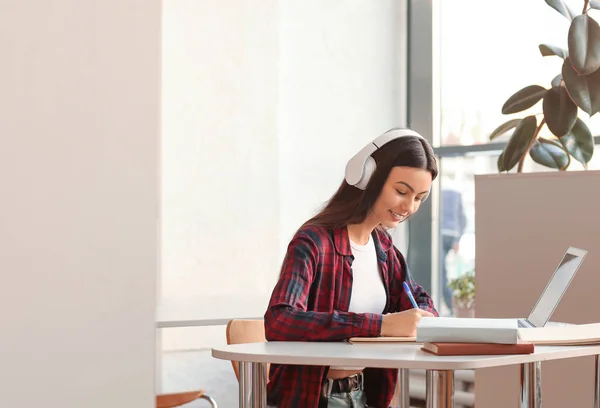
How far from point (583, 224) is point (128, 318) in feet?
5.60

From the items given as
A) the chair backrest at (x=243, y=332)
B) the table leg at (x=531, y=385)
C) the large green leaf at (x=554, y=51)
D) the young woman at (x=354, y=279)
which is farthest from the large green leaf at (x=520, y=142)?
the table leg at (x=531, y=385)

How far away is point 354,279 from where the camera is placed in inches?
90.5

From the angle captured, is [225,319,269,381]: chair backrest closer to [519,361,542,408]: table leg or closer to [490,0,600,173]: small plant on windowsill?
[519,361,542,408]: table leg

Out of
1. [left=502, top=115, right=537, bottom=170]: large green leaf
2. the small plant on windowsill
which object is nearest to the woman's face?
the small plant on windowsill

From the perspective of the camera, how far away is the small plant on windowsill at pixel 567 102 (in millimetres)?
3053

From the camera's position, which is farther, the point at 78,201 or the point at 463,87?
the point at 463,87

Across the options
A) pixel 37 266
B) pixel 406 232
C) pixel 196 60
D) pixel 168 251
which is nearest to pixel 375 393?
pixel 37 266

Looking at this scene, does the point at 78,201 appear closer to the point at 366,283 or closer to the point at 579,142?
the point at 366,283

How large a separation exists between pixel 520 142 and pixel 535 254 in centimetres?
59

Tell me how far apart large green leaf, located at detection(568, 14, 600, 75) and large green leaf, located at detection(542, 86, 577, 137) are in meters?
0.18

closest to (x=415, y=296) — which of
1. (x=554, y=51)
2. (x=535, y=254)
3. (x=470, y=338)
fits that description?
(x=470, y=338)

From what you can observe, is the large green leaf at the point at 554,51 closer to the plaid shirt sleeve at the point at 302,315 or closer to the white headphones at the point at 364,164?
the white headphones at the point at 364,164

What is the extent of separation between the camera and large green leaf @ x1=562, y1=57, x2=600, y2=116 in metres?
3.07

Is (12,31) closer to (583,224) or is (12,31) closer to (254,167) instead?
(583,224)
